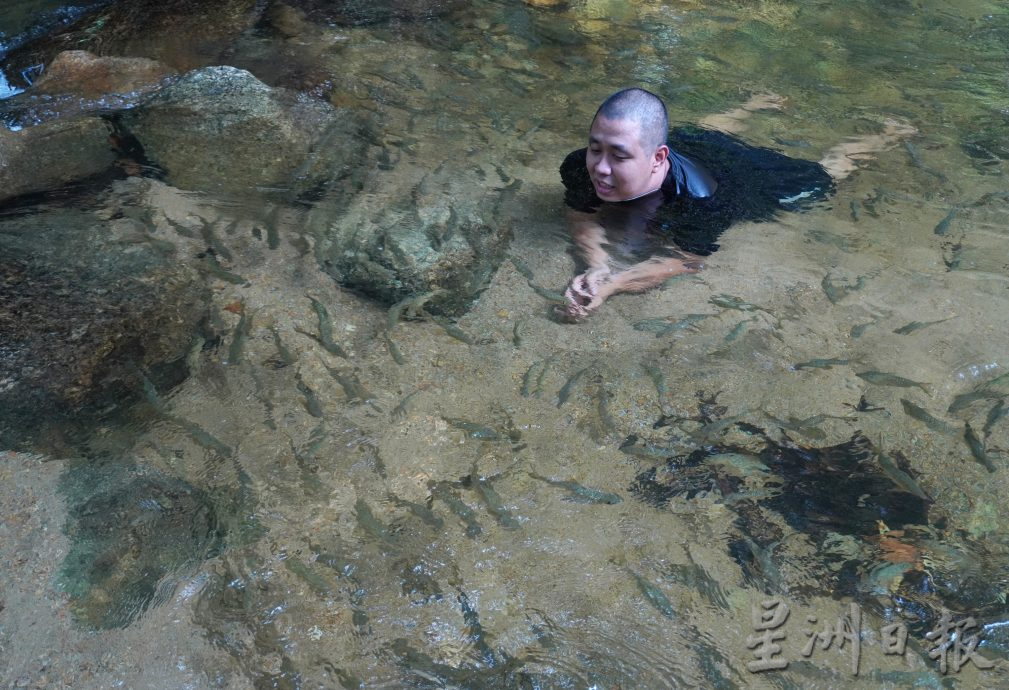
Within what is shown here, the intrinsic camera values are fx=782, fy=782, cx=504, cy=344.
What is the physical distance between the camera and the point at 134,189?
5.63m

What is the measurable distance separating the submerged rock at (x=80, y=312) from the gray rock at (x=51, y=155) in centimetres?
54

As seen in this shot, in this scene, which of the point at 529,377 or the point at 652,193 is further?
the point at 652,193

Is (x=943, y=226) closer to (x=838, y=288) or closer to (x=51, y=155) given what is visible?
(x=838, y=288)

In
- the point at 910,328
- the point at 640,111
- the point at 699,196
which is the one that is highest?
the point at 640,111

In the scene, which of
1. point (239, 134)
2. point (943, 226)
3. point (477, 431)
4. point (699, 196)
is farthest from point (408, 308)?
point (943, 226)

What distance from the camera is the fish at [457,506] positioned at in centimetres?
348

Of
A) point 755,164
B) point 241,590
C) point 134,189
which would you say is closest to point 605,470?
point 241,590

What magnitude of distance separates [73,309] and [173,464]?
141cm

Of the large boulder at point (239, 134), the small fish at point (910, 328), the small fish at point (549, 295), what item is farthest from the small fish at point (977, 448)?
the large boulder at point (239, 134)

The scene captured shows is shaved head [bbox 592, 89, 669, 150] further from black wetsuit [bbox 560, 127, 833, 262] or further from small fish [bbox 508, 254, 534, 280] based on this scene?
small fish [bbox 508, 254, 534, 280]

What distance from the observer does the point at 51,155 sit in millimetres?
5996

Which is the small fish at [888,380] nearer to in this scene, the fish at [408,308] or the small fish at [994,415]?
the small fish at [994,415]

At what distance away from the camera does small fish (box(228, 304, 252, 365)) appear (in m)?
4.32

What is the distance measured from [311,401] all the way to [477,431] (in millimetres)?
889
